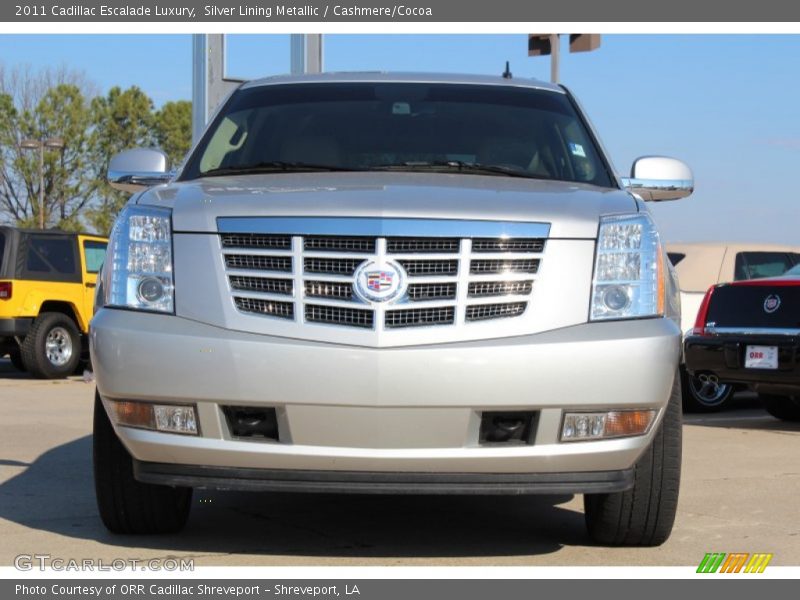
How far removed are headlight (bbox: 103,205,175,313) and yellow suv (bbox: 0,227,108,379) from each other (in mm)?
10698

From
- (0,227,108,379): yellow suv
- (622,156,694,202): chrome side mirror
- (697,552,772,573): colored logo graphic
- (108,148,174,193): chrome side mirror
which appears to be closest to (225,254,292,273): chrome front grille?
(108,148,174,193): chrome side mirror

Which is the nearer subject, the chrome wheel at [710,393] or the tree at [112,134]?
the chrome wheel at [710,393]

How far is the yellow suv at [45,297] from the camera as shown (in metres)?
15.5

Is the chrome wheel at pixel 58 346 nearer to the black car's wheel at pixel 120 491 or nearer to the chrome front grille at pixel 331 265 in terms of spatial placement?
the black car's wheel at pixel 120 491

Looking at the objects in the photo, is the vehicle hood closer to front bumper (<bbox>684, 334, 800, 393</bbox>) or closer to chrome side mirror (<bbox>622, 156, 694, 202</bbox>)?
chrome side mirror (<bbox>622, 156, 694, 202</bbox>)

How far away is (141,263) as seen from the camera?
464cm

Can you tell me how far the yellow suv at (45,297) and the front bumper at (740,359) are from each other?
24.9 ft

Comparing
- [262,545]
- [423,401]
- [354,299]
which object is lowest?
[262,545]

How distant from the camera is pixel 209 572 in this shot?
4.35 meters

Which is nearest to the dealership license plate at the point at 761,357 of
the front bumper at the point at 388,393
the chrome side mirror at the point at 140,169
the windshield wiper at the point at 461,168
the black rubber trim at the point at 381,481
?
the windshield wiper at the point at 461,168

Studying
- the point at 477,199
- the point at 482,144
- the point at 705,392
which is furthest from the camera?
the point at 705,392

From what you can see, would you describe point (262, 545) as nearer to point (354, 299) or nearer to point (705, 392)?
point (354, 299)
